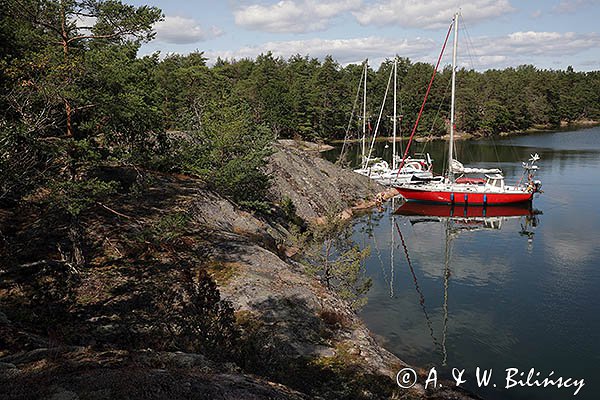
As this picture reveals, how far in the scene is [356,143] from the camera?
361ft

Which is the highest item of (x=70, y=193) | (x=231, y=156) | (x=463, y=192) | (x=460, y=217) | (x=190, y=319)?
(x=231, y=156)

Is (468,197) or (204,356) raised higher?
(204,356)

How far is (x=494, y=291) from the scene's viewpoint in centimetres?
2748

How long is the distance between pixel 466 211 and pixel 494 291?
22345 millimetres

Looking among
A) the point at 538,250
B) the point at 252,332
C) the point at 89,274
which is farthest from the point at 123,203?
the point at 538,250

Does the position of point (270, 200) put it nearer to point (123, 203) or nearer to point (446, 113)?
point (123, 203)

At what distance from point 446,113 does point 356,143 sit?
108 feet

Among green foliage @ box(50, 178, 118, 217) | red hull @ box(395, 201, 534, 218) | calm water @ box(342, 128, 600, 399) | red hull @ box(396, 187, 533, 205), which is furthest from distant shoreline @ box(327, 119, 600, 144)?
green foliage @ box(50, 178, 118, 217)

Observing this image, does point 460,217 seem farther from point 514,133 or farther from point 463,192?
point 514,133

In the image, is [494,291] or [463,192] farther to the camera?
[463,192]

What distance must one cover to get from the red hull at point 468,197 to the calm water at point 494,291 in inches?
107

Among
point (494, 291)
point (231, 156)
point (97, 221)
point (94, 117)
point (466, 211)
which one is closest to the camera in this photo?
point (94, 117)

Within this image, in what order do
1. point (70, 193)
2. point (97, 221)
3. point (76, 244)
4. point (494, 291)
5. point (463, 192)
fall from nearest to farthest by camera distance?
point (70, 193), point (76, 244), point (97, 221), point (494, 291), point (463, 192)

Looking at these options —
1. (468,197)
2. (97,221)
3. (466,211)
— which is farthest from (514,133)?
(97,221)
